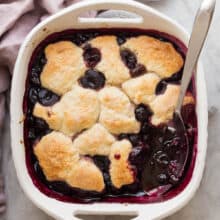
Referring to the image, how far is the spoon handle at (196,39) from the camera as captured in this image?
3.57ft

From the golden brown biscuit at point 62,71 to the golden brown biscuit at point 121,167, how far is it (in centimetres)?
16

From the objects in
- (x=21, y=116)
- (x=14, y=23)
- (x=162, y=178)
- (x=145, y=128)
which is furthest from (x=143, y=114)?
(x=14, y=23)

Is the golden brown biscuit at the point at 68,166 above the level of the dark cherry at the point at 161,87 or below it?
below

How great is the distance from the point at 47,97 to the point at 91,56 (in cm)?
12

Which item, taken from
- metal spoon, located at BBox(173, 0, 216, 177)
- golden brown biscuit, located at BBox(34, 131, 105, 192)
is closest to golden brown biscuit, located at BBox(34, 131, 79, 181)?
golden brown biscuit, located at BBox(34, 131, 105, 192)

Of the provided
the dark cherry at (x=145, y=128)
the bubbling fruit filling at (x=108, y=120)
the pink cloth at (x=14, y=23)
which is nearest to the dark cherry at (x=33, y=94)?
the bubbling fruit filling at (x=108, y=120)

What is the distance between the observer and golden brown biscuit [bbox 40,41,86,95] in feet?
4.33

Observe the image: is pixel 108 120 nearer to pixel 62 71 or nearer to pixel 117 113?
pixel 117 113

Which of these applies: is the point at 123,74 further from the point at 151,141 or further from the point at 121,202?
the point at 121,202

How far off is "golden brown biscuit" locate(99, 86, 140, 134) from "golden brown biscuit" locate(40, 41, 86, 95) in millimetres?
68

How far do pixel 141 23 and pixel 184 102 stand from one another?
18 cm

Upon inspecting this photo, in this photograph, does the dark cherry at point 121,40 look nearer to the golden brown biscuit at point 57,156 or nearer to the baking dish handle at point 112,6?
the baking dish handle at point 112,6

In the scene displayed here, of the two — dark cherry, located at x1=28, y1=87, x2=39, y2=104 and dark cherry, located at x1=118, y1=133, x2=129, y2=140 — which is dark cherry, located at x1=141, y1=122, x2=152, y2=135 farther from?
dark cherry, located at x1=28, y1=87, x2=39, y2=104

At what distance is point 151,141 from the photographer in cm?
129
